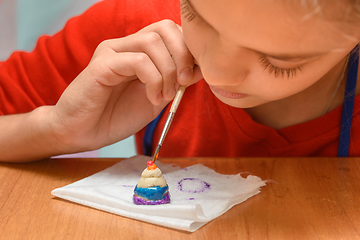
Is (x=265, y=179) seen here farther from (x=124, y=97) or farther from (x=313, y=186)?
(x=124, y=97)

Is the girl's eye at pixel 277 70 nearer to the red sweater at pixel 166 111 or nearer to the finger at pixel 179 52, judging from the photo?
the finger at pixel 179 52

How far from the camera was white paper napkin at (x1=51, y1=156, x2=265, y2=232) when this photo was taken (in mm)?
490

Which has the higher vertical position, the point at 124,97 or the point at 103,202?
the point at 124,97

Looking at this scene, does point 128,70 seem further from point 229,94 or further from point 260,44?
point 260,44

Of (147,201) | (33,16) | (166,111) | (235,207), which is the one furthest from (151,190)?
(33,16)

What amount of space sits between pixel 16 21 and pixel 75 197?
1.52 m

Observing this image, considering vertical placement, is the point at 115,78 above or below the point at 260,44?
below

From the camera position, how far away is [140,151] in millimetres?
1038

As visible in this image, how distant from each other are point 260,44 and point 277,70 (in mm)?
66

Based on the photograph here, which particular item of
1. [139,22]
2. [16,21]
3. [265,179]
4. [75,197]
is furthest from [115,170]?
[16,21]

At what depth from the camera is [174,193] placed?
1.88ft

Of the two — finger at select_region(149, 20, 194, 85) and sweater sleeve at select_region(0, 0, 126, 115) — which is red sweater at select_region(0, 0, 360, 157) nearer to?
sweater sleeve at select_region(0, 0, 126, 115)

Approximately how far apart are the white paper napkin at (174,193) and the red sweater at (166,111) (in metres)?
0.21

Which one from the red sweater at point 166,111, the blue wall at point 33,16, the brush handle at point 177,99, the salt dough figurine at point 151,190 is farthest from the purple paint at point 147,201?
the blue wall at point 33,16
